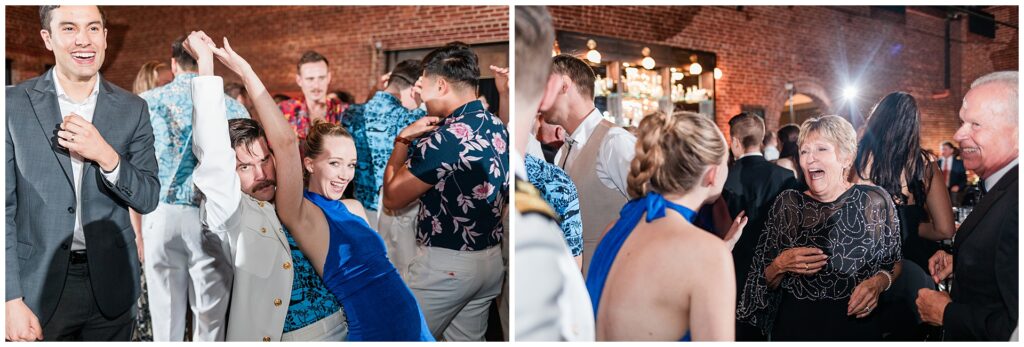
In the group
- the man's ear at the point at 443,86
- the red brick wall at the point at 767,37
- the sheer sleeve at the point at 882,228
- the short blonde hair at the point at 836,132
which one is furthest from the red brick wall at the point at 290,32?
the sheer sleeve at the point at 882,228

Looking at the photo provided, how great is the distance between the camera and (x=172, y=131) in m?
2.77

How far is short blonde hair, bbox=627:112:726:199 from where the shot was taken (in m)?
1.91

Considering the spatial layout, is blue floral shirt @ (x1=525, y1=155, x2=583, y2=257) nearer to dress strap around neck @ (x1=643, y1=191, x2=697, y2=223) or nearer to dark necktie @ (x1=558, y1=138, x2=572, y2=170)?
dark necktie @ (x1=558, y1=138, x2=572, y2=170)

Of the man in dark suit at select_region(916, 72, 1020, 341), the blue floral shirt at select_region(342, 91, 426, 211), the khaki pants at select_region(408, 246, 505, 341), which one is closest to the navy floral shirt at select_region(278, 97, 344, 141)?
the blue floral shirt at select_region(342, 91, 426, 211)

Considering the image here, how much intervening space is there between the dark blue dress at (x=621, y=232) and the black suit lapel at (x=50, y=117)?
5.25 ft

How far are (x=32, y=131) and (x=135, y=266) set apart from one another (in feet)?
1.70

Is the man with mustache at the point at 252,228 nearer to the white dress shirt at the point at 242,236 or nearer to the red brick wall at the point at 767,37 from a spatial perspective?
the white dress shirt at the point at 242,236

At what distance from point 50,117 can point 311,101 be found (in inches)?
35.5

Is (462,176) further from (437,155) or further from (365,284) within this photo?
(365,284)

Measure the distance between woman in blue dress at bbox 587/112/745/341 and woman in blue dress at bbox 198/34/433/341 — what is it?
673 millimetres

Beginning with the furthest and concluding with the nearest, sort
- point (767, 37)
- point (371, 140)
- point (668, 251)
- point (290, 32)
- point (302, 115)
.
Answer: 1. point (767, 37)
2. point (290, 32)
3. point (302, 115)
4. point (371, 140)
5. point (668, 251)

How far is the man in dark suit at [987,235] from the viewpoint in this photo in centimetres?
218

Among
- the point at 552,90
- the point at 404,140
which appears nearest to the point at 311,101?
the point at 404,140

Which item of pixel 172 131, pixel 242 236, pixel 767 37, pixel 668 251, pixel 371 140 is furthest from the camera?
pixel 767 37
